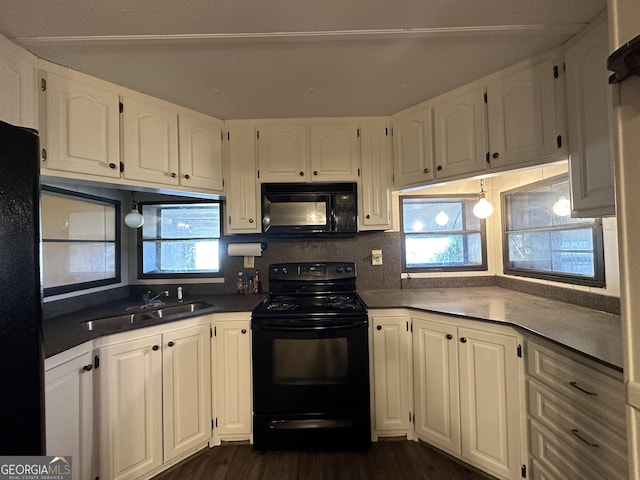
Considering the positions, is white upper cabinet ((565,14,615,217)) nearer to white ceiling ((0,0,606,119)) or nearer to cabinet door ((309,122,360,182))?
white ceiling ((0,0,606,119))

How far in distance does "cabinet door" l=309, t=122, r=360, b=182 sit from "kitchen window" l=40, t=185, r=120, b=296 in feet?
5.71

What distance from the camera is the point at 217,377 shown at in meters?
1.93

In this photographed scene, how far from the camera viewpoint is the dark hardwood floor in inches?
65.5

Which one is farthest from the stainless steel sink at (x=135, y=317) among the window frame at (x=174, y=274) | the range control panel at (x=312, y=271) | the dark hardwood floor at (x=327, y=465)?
the dark hardwood floor at (x=327, y=465)

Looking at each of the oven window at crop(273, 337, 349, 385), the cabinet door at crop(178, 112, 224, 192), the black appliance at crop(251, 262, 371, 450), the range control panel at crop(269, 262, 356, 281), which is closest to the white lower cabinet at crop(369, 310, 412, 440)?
the black appliance at crop(251, 262, 371, 450)

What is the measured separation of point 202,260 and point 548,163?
2630mm

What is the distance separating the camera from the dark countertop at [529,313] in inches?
45.4

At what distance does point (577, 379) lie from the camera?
3.78 ft

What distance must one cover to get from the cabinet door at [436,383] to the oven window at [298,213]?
1.06 meters

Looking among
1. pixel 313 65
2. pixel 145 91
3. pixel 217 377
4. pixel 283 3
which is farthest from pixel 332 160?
pixel 217 377

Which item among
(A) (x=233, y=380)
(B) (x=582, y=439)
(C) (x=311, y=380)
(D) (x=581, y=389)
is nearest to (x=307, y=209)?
(C) (x=311, y=380)

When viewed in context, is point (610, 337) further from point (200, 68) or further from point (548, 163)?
point (200, 68)

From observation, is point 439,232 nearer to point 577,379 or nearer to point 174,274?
point 577,379

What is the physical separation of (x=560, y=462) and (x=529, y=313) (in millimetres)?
702
